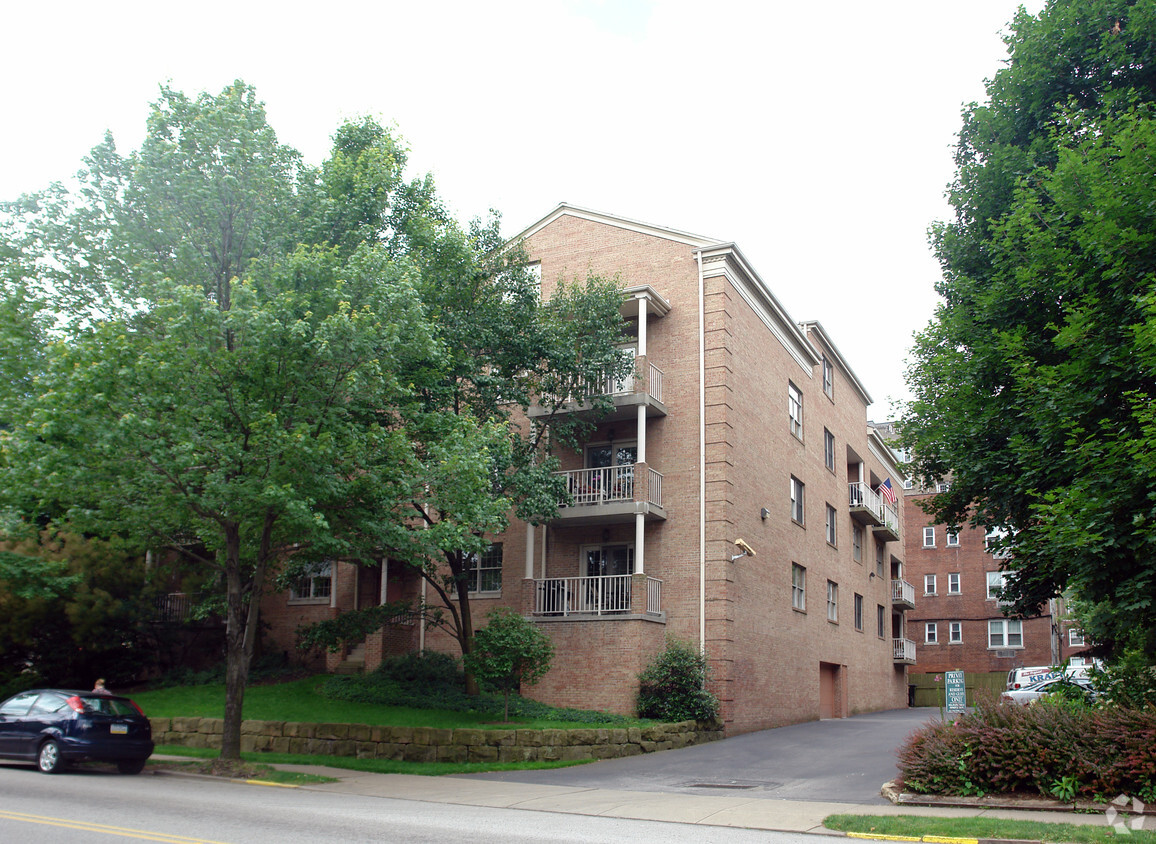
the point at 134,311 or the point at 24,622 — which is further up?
the point at 134,311

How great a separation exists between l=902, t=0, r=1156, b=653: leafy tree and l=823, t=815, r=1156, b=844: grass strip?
3719 millimetres

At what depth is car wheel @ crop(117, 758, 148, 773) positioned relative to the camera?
15266mm

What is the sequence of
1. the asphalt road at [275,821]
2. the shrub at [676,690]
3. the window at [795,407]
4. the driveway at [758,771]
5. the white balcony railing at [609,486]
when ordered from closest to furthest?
1. the asphalt road at [275,821]
2. the driveway at [758,771]
3. the shrub at [676,690]
4. the white balcony railing at [609,486]
5. the window at [795,407]

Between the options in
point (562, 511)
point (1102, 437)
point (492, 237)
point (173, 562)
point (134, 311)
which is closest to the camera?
point (1102, 437)

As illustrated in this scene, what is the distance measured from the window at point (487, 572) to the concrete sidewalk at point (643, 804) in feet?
31.0

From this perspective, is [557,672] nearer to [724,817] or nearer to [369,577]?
[369,577]

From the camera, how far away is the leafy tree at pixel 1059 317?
12.6 meters

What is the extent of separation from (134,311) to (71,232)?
172 centimetres

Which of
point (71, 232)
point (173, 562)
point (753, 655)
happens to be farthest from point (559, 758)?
point (173, 562)

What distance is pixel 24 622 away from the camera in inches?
917

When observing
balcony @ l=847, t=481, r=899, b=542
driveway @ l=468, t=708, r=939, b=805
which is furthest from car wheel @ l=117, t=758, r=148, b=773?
balcony @ l=847, t=481, r=899, b=542

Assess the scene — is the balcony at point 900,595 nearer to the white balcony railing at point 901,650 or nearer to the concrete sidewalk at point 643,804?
the white balcony railing at point 901,650

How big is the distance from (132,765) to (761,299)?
19484mm

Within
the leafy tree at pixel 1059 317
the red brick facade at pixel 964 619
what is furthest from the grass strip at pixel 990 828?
the red brick facade at pixel 964 619
